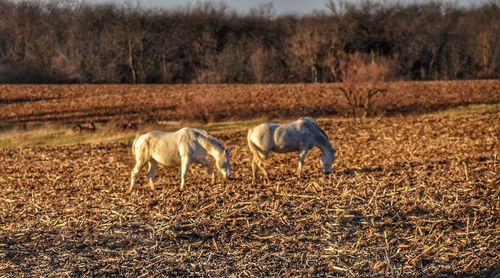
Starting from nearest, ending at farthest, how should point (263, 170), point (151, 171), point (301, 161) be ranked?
point (151, 171), point (263, 170), point (301, 161)

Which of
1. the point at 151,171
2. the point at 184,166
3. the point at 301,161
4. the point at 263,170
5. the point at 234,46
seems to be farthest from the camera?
the point at 234,46

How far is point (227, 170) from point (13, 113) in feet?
116

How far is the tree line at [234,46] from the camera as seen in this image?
7944 cm

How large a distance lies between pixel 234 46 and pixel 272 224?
7788 centimetres

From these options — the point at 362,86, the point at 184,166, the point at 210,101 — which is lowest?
the point at 210,101

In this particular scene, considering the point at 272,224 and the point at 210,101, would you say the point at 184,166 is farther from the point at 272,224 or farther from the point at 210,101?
the point at 210,101

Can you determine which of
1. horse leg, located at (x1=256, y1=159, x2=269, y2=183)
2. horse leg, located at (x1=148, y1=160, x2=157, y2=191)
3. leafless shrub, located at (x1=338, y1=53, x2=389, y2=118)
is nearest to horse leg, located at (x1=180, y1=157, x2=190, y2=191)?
horse leg, located at (x1=148, y1=160, x2=157, y2=191)

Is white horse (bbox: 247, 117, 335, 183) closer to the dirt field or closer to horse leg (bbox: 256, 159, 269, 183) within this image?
horse leg (bbox: 256, 159, 269, 183)

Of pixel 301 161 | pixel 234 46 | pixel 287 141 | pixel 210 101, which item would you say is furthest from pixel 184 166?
pixel 234 46

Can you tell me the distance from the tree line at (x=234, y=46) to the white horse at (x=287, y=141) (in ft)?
179

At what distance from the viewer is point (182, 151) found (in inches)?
705

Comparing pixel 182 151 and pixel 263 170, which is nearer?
pixel 182 151

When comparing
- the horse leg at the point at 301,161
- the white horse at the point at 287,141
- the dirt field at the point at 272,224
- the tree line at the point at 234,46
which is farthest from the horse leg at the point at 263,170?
the tree line at the point at 234,46

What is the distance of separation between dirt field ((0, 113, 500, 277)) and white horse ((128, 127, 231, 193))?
545 mm
